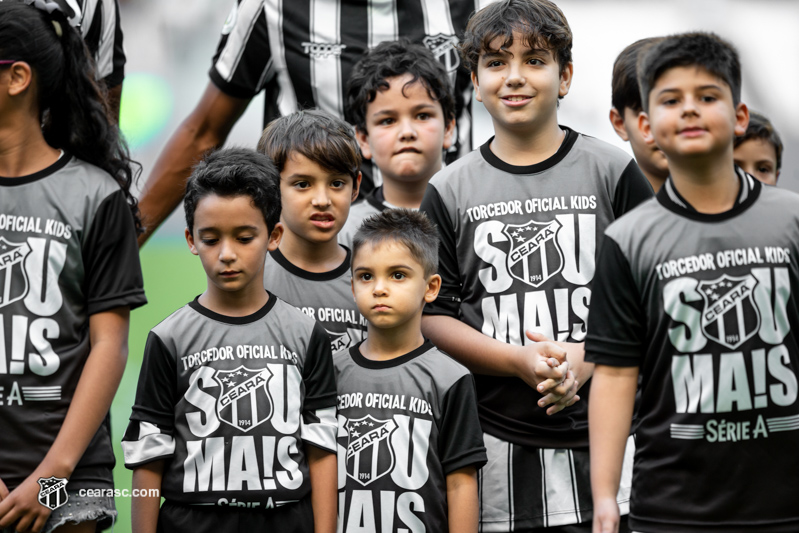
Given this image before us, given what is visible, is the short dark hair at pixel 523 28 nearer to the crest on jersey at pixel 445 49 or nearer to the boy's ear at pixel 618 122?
the boy's ear at pixel 618 122

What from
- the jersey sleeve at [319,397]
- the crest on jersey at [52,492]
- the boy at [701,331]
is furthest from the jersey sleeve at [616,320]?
the crest on jersey at [52,492]

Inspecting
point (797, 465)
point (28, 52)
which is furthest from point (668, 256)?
point (28, 52)

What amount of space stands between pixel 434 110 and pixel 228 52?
98cm

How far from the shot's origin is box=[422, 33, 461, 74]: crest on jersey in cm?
370

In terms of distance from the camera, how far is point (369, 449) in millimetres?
2701

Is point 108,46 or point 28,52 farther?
point 108,46

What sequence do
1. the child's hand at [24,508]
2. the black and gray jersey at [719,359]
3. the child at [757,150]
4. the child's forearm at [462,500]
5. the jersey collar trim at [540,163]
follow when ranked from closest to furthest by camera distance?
the black and gray jersey at [719,359]
the child's hand at [24,508]
the child's forearm at [462,500]
the jersey collar trim at [540,163]
the child at [757,150]

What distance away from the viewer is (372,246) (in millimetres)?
2799

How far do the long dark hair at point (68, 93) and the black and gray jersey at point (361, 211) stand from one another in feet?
2.40


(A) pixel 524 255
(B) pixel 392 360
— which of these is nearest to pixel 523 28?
(A) pixel 524 255

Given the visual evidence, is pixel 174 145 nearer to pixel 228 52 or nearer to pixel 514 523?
pixel 228 52

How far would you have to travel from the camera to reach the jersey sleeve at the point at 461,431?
8.73 ft

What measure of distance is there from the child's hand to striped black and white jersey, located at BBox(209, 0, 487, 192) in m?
1.68

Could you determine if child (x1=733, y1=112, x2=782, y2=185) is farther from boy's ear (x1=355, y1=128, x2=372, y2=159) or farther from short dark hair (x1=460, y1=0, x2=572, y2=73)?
boy's ear (x1=355, y1=128, x2=372, y2=159)
